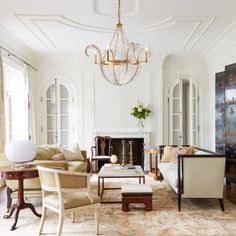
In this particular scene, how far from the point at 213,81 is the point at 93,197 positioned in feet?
18.6

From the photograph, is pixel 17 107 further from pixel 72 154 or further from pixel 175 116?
pixel 175 116

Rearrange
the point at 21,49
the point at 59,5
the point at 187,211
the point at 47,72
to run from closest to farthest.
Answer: the point at 187,211 < the point at 59,5 < the point at 21,49 < the point at 47,72

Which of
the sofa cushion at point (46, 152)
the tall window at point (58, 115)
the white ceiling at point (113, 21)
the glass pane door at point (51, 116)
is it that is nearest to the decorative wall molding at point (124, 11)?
the white ceiling at point (113, 21)

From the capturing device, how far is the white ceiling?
4918 mm

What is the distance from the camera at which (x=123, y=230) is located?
3727 mm

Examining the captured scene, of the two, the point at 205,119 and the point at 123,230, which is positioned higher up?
the point at 205,119

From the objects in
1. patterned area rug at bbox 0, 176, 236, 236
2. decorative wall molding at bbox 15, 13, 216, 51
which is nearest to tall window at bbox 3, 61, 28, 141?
decorative wall molding at bbox 15, 13, 216, 51

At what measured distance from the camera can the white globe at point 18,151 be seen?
4.12 metres

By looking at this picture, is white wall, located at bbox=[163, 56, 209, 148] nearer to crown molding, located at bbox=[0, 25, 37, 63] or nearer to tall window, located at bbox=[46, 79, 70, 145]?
tall window, located at bbox=[46, 79, 70, 145]

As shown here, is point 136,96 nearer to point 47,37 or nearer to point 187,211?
point 47,37

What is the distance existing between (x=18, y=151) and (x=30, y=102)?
403 cm

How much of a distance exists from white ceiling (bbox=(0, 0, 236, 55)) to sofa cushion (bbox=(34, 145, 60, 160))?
243 centimetres

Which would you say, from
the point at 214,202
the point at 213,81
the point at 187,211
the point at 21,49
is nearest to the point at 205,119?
the point at 213,81

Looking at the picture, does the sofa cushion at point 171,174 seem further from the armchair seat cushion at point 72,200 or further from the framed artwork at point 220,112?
the framed artwork at point 220,112
